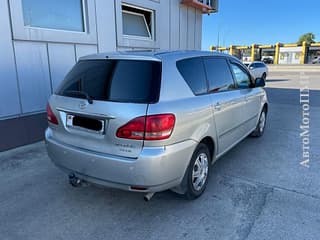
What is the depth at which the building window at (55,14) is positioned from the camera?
4586mm

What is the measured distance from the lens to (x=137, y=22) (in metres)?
7.41

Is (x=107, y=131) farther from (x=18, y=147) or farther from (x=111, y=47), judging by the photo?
(x=111, y=47)

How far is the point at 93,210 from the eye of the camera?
2754 millimetres

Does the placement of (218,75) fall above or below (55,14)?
below

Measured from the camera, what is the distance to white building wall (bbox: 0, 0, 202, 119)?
169 inches

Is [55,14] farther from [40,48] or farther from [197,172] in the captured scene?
[197,172]

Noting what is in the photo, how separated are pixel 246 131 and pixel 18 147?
4090mm

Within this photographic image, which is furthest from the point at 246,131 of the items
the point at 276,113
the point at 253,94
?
the point at 276,113

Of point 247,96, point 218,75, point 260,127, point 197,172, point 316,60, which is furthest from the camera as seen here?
point 316,60

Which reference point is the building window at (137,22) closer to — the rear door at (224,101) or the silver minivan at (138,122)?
the rear door at (224,101)

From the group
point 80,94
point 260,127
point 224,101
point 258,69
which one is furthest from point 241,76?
point 258,69

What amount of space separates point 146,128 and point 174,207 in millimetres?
1115

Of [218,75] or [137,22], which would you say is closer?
[218,75]

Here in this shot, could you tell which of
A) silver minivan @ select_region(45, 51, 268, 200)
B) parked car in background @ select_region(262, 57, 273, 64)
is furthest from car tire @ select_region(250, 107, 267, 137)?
parked car in background @ select_region(262, 57, 273, 64)
